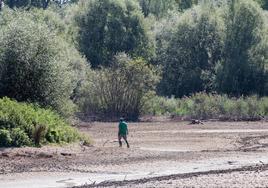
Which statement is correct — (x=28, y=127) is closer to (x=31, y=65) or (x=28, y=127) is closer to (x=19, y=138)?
(x=19, y=138)

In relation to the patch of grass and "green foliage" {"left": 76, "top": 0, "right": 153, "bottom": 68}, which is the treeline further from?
the patch of grass

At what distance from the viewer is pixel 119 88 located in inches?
2484

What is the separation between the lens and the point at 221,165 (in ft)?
92.0

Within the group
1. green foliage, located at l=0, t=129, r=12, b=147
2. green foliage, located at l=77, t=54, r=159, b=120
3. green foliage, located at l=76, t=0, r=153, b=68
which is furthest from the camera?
green foliage, located at l=76, t=0, r=153, b=68

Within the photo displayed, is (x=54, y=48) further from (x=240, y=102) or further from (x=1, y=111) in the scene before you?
(x=240, y=102)

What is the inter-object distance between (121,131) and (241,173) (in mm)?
11759

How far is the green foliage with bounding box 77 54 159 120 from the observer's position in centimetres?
6297

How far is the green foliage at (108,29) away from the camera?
77.9 metres

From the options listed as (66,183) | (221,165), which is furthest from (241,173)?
(66,183)

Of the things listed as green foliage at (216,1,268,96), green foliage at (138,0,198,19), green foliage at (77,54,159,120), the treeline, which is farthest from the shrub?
green foliage at (138,0,198,19)

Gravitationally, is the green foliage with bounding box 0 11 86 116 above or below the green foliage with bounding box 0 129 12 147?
above

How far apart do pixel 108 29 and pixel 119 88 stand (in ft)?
54.1

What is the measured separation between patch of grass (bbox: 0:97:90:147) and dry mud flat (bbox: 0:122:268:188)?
0.76 meters

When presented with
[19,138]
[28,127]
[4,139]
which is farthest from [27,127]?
[4,139]
